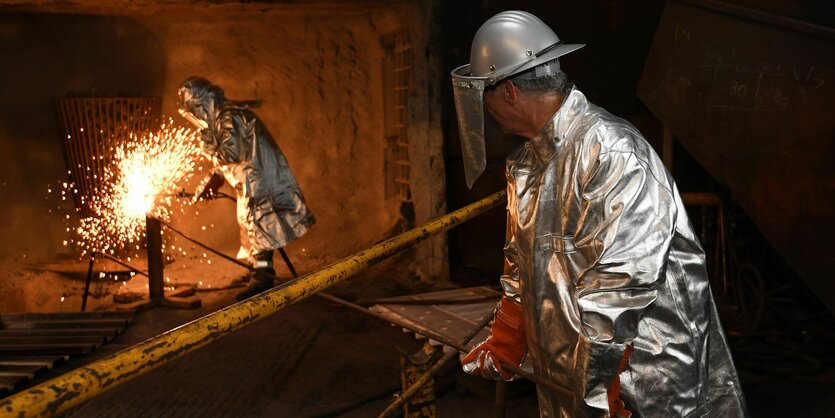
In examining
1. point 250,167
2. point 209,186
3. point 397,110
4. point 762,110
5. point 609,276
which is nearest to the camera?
point 609,276

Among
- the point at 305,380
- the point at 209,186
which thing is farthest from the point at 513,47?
the point at 209,186

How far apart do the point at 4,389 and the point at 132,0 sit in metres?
4.10

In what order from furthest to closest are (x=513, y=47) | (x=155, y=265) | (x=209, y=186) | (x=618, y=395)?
(x=209, y=186) → (x=155, y=265) → (x=513, y=47) → (x=618, y=395)

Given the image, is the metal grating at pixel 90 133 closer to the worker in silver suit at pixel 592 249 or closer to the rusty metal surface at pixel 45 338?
the rusty metal surface at pixel 45 338

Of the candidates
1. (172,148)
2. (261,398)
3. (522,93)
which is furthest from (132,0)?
(522,93)

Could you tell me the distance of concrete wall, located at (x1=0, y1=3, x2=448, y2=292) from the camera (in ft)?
26.8

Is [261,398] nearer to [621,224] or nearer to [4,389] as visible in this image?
[4,389]

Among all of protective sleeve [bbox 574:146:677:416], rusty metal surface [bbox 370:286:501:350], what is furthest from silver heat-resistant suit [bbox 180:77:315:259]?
protective sleeve [bbox 574:146:677:416]

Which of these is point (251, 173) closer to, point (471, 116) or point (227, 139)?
point (227, 139)

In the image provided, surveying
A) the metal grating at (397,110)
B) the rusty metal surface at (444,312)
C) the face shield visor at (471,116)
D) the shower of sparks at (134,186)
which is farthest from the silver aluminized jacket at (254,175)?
the face shield visor at (471,116)

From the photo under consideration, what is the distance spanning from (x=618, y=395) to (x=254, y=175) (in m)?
5.23

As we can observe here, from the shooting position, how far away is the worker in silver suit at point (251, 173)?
678cm

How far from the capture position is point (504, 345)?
7.98 feet

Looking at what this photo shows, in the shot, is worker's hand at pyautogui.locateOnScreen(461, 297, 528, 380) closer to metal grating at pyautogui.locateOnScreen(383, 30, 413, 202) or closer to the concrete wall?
metal grating at pyautogui.locateOnScreen(383, 30, 413, 202)
